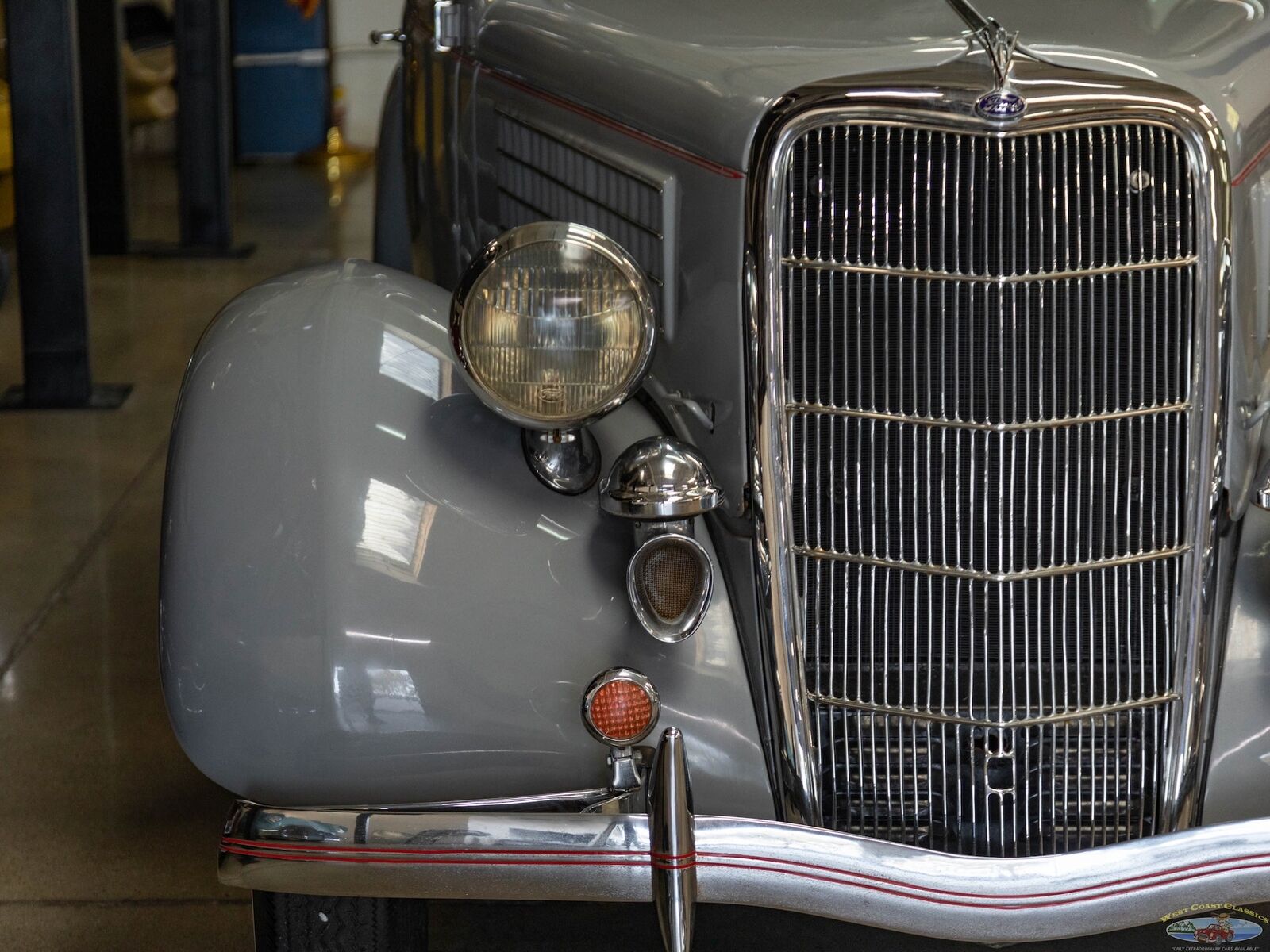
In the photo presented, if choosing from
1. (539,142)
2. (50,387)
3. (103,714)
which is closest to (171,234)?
(50,387)

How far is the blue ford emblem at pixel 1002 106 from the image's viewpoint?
5.71ft

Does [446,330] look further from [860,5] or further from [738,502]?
[860,5]

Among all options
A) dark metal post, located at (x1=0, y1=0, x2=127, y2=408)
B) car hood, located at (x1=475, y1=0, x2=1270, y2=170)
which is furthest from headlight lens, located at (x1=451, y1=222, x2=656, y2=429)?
dark metal post, located at (x1=0, y1=0, x2=127, y2=408)

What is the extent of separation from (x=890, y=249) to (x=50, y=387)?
14.4 ft

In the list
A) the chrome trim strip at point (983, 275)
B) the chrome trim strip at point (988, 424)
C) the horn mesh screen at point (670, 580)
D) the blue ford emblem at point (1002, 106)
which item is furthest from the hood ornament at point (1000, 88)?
the horn mesh screen at point (670, 580)

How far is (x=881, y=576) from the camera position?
6.14 ft

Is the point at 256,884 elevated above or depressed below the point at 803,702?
below

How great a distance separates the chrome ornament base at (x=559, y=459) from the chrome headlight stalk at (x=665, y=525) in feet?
0.32

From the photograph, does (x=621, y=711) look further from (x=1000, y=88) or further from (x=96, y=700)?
(x=96, y=700)

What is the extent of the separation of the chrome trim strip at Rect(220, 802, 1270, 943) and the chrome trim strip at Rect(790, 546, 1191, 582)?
0.36 meters

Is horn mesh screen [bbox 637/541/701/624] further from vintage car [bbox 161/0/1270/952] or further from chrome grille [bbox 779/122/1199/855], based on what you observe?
chrome grille [bbox 779/122/1199/855]

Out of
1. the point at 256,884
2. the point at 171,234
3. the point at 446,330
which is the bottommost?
the point at 171,234

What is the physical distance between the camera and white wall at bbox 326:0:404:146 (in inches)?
458

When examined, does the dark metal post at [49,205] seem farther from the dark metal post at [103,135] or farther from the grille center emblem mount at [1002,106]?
the grille center emblem mount at [1002,106]
